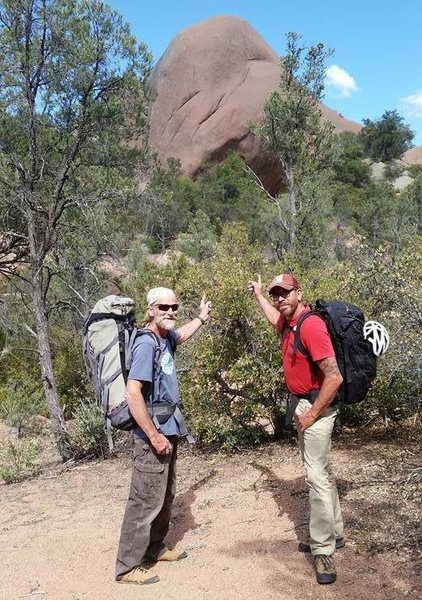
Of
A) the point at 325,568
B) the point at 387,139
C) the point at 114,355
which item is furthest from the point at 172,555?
the point at 387,139

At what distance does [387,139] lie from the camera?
5122 cm

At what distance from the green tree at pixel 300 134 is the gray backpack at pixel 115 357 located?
1345 centimetres

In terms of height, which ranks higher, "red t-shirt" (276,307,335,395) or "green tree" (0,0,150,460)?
"green tree" (0,0,150,460)

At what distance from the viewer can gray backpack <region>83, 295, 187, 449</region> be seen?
11.3ft

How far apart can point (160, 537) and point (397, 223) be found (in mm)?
27096

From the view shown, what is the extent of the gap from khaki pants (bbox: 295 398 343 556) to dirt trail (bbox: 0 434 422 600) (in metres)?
0.23

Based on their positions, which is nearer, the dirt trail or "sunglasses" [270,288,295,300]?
the dirt trail

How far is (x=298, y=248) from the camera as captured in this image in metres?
16.0

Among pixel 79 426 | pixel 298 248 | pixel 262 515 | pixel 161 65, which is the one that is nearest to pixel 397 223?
pixel 298 248

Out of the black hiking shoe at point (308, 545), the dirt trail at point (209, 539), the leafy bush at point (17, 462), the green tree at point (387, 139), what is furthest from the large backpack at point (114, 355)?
the green tree at point (387, 139)

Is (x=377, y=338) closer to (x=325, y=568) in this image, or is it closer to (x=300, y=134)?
(x=325, y=568)

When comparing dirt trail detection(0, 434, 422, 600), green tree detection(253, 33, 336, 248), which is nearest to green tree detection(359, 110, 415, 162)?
green tree detection(253, 33, 336, 248)

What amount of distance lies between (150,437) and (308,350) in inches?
41.4

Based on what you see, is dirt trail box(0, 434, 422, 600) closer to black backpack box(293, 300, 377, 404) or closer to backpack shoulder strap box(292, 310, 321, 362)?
black backpack box(293, 300, 377, 404)
